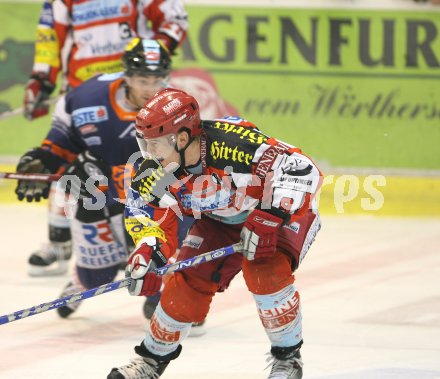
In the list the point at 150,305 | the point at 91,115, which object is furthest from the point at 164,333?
the point at 91,115

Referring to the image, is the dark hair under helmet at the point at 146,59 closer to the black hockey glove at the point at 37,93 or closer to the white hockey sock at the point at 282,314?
the black hockey glove at the point at 37,93

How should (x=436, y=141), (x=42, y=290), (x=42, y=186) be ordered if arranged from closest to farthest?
(x=42, y=186) < (x=42, y=290) < (x=436, y=141)

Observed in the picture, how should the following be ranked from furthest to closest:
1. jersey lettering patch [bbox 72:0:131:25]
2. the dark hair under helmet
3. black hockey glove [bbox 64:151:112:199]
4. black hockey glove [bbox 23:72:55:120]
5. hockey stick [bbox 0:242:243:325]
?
black hockey glove [bbox 23:72:55:120] < jersey lettering patch [bbox 72:0:131:25] < black hockey glove [bbox 64:151:112:199] < the dark hair under helmet < hockey stick [bbox 0:242:243:325]

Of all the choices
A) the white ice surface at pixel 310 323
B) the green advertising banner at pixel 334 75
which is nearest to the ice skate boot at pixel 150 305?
the white ice surface at pixel 310 323

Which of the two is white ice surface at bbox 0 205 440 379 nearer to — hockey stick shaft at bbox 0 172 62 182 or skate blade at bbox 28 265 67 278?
skate blade at bbox 28 265 67 278

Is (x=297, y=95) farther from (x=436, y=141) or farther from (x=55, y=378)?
(x=55, y=378)

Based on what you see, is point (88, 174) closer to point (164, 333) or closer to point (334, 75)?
point (164, 333)

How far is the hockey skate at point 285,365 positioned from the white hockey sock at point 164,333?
33 centimetres

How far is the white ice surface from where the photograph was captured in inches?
180

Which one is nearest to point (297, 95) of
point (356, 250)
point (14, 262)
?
point (356, 250)

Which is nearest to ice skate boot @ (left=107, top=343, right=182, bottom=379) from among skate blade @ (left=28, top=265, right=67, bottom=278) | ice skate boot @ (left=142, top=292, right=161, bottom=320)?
ice skate boot @ (left=142, top=292, right=161, bottom=320)

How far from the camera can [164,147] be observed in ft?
13.2

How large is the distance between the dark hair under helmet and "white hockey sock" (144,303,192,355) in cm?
138

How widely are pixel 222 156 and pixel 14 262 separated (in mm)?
2878
